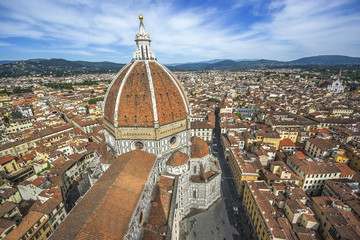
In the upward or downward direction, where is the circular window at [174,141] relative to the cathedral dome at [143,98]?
downward

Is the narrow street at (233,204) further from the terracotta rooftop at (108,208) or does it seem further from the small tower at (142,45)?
the small tower at (142,45)

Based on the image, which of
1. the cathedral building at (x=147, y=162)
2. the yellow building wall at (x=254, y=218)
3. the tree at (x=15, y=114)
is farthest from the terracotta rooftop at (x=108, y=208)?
the tree at (x=15, y=114)

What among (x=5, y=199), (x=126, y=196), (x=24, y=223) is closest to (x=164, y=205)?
(x=126, y=196)

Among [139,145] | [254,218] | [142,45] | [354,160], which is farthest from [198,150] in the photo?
[354,160]

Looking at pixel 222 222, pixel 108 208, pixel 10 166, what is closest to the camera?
pixel 108 208

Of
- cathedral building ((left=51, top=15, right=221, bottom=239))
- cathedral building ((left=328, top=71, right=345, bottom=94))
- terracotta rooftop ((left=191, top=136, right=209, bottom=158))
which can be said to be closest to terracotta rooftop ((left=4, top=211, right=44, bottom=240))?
cathedral building ((left=51, top=15, right=221, bottom=239))

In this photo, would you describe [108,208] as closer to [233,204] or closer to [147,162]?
[147,162]
